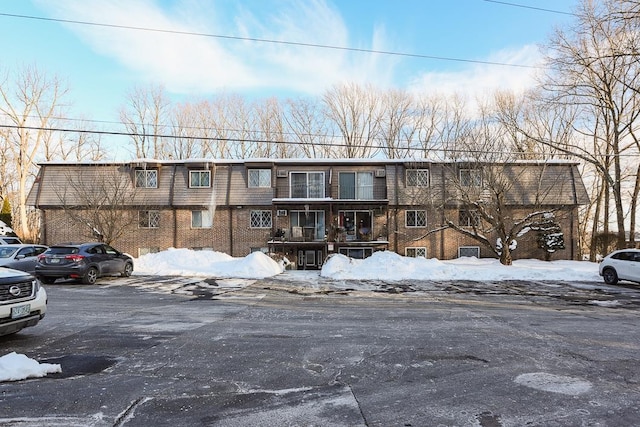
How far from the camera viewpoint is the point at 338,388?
174 inches

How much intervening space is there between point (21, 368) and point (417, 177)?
23356 millimetres

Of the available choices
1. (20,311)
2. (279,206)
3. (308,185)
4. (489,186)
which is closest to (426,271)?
(489,186)

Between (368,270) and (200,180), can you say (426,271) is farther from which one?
(200,180)

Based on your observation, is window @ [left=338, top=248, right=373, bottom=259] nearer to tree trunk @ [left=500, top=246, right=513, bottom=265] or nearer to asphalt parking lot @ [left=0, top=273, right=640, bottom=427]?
tree trunk @ [left=500, top=246, right=513, bottom=265]

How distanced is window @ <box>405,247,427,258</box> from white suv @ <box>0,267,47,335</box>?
2201 cm

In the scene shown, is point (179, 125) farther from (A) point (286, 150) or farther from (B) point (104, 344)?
(B) point (104, 344)

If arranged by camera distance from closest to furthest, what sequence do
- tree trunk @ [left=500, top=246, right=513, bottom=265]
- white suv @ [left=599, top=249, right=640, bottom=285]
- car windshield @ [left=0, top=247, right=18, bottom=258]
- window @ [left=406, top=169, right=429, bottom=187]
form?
white suv @ [left=599, top=249, right=640, bottom=285], car windshield @ [left=0, top=247, right=18, bottom=258], tree trunk @ [left=500, top=246, right=513, bottom=265], window @ [left=406, top=169, right=429, bottom=187]

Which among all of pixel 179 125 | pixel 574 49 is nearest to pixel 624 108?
pixel 574 49

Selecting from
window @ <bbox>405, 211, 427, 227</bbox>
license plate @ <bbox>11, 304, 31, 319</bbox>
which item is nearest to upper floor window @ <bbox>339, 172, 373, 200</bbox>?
window @ <bbox>405, 211, 427, 227</bbox>

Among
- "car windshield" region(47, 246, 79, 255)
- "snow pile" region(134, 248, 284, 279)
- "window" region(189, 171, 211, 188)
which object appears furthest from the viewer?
"window" region(189, 171, 211, 188)

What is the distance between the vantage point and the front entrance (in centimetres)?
2581

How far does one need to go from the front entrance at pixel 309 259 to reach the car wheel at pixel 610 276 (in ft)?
49.9

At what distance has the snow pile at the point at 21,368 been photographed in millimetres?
4594

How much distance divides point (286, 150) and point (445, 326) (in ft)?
115
